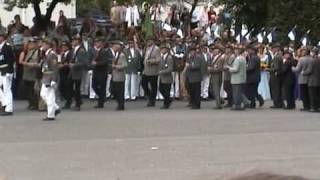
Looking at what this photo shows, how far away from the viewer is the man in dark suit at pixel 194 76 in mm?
19828

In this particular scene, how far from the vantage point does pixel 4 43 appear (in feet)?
56.9

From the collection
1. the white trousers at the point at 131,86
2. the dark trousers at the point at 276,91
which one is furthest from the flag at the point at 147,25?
the dark trousers at the point at 276,91

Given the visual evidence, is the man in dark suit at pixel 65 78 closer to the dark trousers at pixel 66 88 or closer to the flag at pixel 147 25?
the dark trousers at pixel 66 88

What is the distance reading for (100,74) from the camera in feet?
64.4

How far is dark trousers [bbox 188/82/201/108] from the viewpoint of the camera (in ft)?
65.0

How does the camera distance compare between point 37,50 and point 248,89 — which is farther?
point 248,89

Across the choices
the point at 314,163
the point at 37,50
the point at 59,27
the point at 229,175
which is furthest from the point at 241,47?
the point at 229,175

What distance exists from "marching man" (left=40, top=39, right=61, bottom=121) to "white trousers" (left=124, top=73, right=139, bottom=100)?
153 inches

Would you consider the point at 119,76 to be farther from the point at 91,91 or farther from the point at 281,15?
the point at 281,15

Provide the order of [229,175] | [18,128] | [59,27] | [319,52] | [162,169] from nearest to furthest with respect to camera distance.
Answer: [229,175]
[162,169]
[18,128]
[319,52]
[59,27]

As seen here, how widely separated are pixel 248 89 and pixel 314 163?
32.5ft

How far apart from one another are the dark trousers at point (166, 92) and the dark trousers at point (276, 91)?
3074 mm

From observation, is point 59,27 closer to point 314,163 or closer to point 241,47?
point 241,47

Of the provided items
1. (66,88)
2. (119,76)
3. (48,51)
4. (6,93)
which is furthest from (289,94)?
(6,93)
